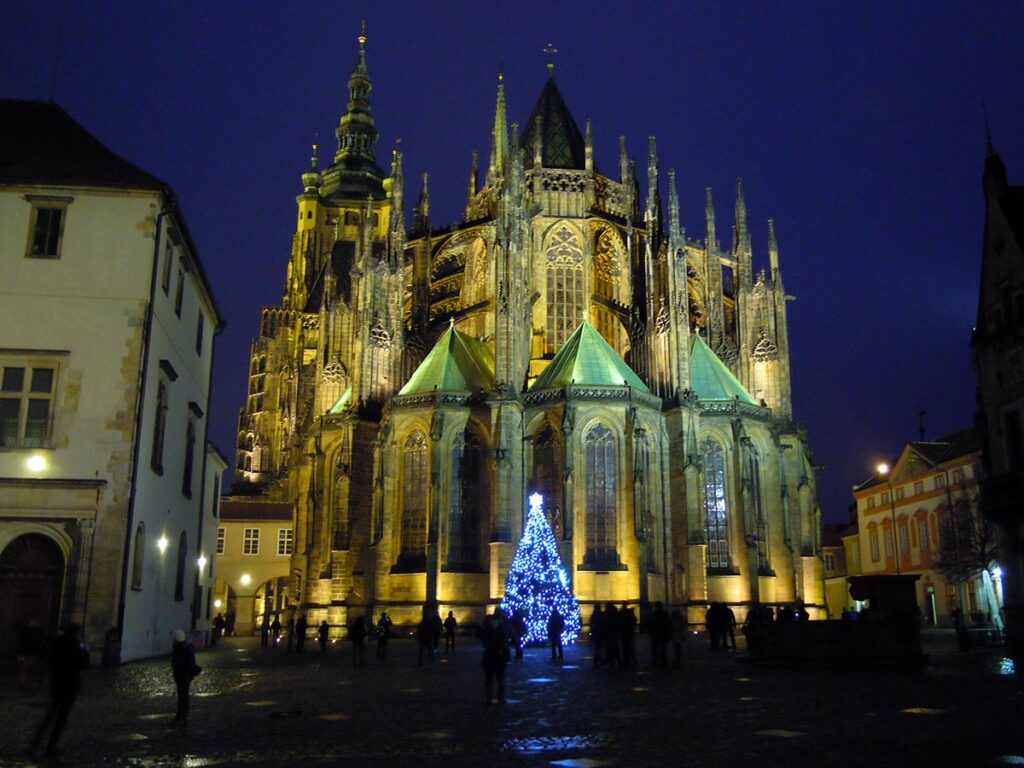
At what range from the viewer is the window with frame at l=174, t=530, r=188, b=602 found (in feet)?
95.8

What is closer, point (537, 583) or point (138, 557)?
point (138, 557)

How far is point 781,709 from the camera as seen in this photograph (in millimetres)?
13281

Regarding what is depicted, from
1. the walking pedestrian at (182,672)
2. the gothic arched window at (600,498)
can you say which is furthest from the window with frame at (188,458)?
the walking pedestrian at (182,672)

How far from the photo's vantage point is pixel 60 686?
10.3 m

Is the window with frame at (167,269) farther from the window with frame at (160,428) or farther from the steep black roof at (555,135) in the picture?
the steep black roof at (555,135)

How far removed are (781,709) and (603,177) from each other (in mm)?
44568

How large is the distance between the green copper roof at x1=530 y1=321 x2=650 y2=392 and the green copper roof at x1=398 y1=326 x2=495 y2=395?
269cm

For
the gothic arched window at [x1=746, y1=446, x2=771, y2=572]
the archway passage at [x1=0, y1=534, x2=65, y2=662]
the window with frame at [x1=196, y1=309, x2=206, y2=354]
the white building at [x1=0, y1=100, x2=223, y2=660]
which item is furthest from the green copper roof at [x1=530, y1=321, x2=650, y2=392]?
the archway passage at [x1=0, y1=534, x2=65, y2=662]

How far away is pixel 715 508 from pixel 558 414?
8.69 meters

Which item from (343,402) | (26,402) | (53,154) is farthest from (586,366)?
(26,402)

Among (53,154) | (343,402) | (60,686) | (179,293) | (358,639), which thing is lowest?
(60,686)

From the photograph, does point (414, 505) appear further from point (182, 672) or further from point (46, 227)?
point (182, 672)

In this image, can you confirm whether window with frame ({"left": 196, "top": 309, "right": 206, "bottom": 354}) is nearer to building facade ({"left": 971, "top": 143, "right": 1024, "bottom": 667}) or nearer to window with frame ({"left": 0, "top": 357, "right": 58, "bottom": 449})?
window with frame ({"left": 0, "top": 357, "right": 58, "bottom": 449})

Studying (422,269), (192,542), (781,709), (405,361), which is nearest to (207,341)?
(192,542)
